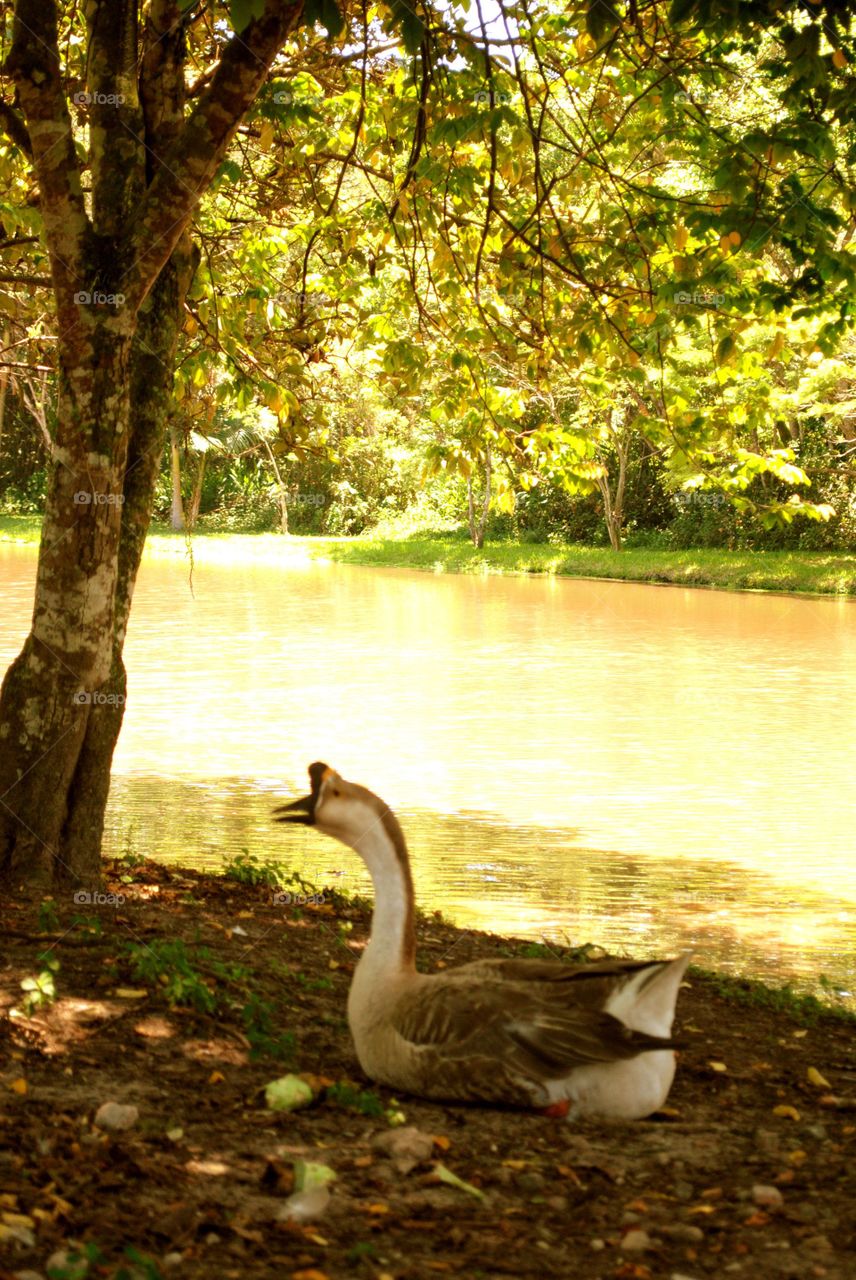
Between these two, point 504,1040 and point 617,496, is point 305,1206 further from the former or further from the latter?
point 617,496

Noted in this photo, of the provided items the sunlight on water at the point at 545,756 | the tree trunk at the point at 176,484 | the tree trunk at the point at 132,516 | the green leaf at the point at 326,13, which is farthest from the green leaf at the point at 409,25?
the tree trunk at the point at 176,484

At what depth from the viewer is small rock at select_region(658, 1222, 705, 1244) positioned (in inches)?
149

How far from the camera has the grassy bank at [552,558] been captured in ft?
134

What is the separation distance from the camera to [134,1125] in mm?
4258

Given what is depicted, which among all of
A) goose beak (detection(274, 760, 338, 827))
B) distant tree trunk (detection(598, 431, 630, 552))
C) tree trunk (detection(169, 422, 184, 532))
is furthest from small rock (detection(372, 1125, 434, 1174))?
tree trunk (detection(169, 422, 184, 532))

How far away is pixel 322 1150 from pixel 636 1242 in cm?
104

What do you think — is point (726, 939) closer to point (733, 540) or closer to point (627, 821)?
point (627, 821)

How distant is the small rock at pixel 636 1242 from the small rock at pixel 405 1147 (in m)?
0.71

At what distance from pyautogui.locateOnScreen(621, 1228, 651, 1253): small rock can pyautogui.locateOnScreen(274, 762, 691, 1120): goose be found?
34.3 inches

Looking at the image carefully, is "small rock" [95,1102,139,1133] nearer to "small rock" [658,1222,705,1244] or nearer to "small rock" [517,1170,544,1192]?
"small rock" [517,1170,544,1192]

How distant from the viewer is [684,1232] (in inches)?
151

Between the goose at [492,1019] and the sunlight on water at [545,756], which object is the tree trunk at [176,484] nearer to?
the sunlight on water at [545,756]

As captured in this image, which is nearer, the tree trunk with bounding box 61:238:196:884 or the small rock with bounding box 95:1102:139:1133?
the small rock with bounding box 95:1102:139:1133

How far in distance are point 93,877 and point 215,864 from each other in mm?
2963
